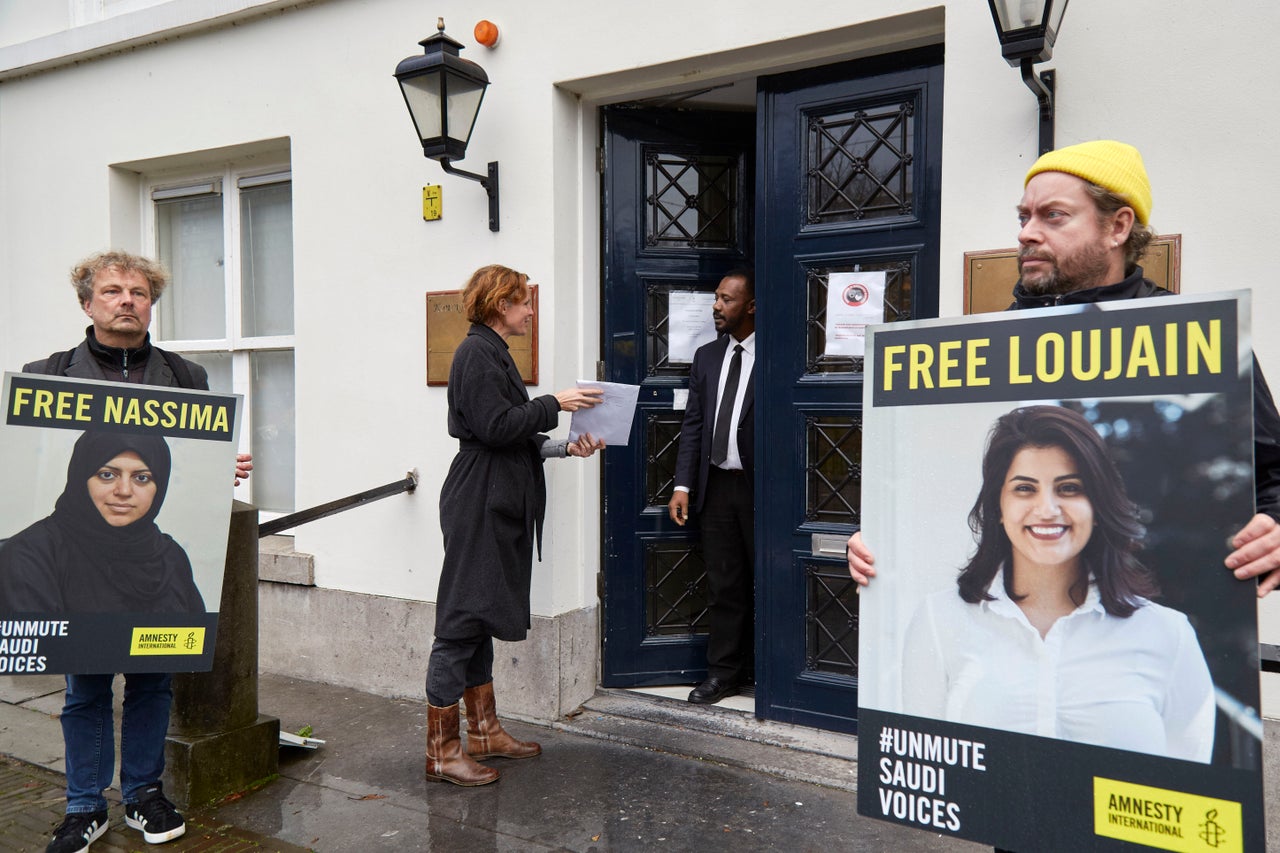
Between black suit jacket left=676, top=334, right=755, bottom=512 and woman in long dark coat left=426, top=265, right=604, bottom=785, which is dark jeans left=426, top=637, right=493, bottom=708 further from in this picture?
black suit jacket left=676, top=334, right=755, bottom=512

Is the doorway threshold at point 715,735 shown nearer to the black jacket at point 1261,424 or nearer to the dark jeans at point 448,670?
the dark jeans at point 448,670

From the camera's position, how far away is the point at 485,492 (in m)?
3.75

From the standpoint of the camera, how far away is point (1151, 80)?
126 inches

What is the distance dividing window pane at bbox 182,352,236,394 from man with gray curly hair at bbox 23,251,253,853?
2.63 m

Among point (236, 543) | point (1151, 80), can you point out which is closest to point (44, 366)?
point (236, 543)

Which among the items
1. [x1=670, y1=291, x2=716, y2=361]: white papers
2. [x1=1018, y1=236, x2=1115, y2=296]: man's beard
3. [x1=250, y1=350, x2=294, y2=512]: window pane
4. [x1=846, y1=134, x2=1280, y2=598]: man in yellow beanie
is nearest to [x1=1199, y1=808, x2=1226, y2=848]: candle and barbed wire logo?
[x1=846, y1=134, x2=1280, y2=598]: man in yellow beanie

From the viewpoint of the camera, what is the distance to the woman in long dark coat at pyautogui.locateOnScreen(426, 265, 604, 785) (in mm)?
3691

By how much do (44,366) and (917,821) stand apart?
10.1 ft

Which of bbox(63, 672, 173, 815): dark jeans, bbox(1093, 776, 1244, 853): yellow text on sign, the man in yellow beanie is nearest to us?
bbox(1093, 776, 1244, 853): yellow text on sign

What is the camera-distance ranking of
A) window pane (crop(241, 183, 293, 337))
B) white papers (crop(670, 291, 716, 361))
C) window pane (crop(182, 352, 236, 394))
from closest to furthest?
1. white papers (crop(670, 291, 716, 361))
2. window pane (crop(241, 183, 293, 337))
3. window pane (crop(182, 352, 236, 394))

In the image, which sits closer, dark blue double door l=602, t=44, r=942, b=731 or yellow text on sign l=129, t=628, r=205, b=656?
yellow text on sign l=129, t=628, r=205, b=656

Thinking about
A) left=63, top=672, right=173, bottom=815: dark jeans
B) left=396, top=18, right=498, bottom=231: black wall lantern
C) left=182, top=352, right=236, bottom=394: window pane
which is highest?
left=396, top=18, right=498, bottom=231: black wall lantern

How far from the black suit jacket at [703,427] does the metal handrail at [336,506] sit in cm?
136

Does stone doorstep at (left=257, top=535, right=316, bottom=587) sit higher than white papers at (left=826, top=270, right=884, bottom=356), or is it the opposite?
white papers at (left=826, top=270, right=884, bottom=356)
